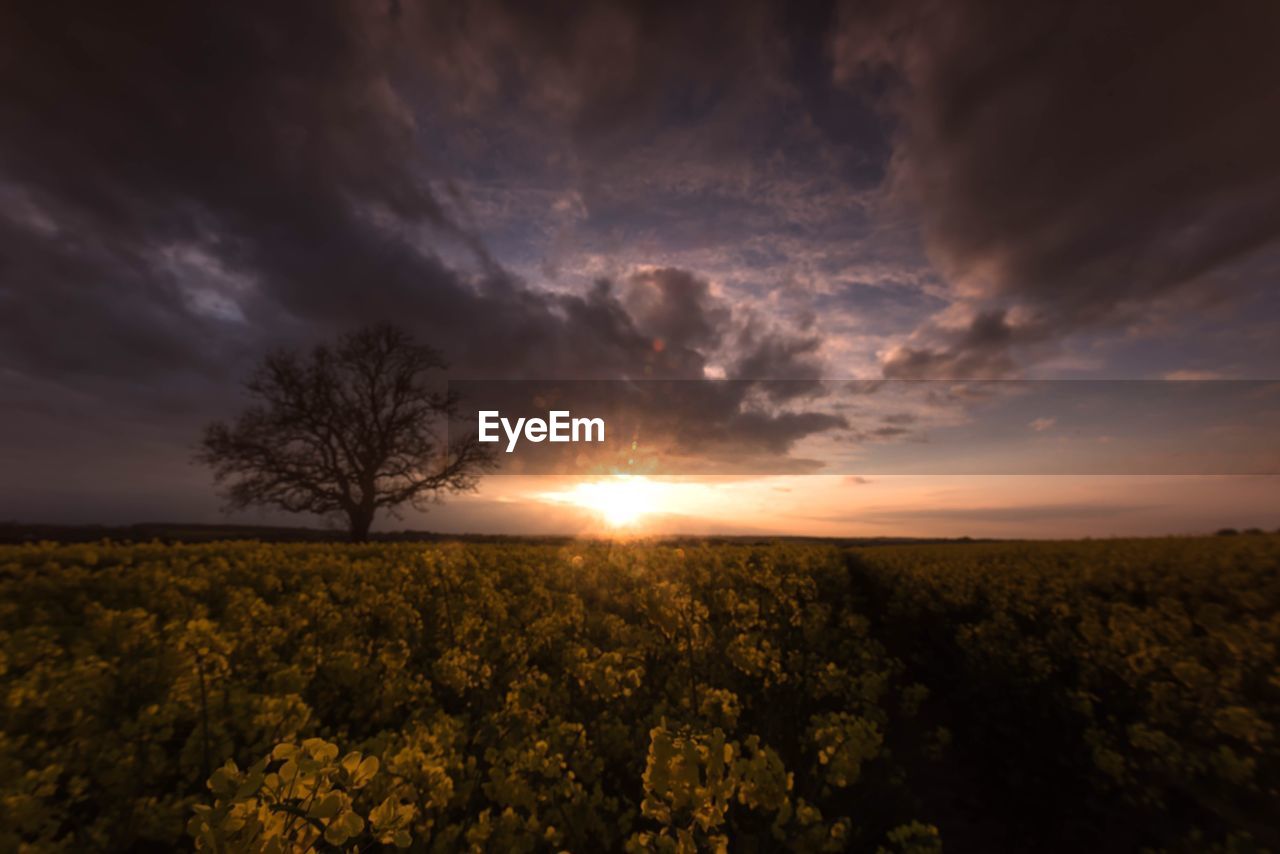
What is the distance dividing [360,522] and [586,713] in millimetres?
23257

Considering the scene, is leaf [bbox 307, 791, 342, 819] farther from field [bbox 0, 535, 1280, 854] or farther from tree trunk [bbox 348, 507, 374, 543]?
tree trunk [bbox 348, 507, 374, 543]

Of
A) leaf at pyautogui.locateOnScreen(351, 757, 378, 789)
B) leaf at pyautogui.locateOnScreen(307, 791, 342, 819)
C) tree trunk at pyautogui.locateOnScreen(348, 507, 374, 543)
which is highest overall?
tree trunk at pyautogui.locateOnScreen(348, 507, 374, 543)

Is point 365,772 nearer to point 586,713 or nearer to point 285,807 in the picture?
point 285,807

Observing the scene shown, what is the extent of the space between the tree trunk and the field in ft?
56.5

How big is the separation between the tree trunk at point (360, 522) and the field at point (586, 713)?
678 inches

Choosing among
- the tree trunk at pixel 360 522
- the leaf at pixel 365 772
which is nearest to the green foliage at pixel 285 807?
the leaf at pixel 365 772

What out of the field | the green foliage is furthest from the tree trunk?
the green foliage

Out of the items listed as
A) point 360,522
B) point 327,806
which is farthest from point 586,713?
point 360,522

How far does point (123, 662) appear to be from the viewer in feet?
13.4

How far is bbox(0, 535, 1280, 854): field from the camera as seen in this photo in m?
3.04

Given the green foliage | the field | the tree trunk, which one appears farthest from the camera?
the tree trunk

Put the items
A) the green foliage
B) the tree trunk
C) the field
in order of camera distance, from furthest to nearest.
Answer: the tree trunk
the field
the green foliage

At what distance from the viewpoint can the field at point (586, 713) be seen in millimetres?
3035

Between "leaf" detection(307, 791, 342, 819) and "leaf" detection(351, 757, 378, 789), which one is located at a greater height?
"leaf" detection(351, 757, 378, 789)
